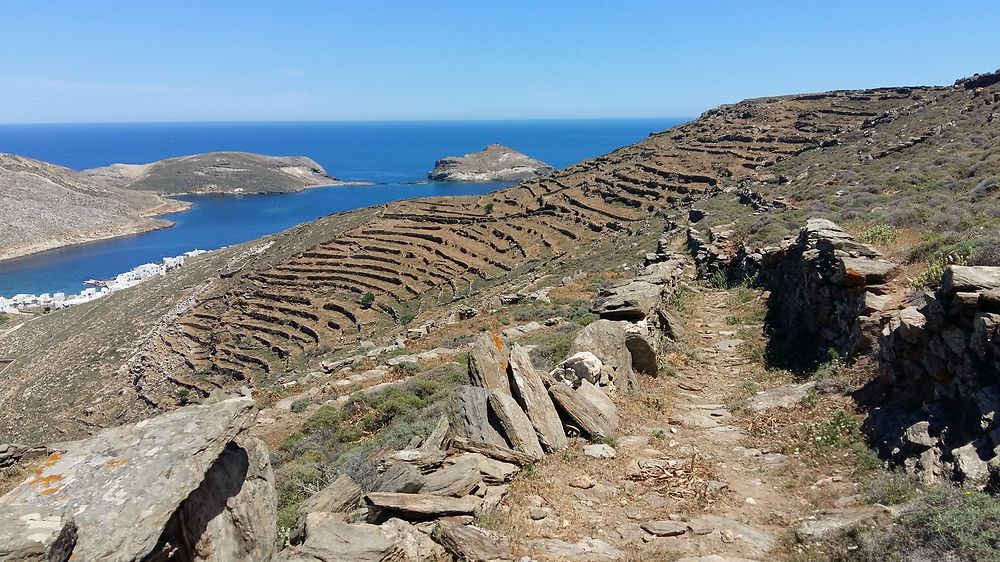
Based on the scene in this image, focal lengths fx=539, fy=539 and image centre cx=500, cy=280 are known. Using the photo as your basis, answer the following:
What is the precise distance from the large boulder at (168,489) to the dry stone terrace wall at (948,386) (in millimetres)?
7309

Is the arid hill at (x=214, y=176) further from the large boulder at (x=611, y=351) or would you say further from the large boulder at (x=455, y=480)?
the large boulder at (x=455, y=480)

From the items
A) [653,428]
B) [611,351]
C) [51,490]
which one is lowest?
→ [653,428]

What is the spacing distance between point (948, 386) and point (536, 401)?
547 cm

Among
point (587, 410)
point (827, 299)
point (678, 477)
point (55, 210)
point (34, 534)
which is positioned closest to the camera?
point (34, 534)

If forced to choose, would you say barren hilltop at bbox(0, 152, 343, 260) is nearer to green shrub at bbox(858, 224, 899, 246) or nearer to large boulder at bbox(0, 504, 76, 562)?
large boulder at bbox(0, 504, 76, 562)

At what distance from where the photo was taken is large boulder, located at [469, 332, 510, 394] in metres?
9.28

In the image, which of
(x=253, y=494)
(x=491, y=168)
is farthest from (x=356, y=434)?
(x=491, y=168)

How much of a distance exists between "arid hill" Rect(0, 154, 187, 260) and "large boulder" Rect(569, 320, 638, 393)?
11398 centimetres

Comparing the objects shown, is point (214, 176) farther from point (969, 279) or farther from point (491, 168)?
point (969, 279)

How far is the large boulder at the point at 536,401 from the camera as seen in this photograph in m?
8.27

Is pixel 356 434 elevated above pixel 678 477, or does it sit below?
below

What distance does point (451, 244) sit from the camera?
49688mm

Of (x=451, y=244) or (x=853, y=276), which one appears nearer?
(x=853, y=276)

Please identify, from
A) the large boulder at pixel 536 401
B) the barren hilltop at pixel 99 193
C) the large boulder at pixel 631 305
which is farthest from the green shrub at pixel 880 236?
the barren hilltop at pixel 99 193
